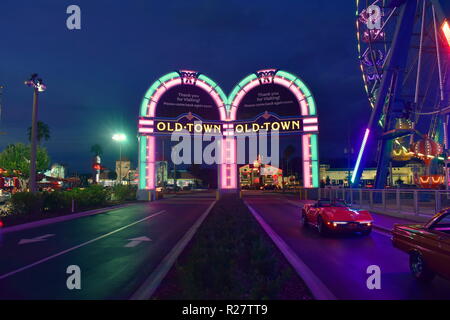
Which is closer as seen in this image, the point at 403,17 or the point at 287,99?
the point at 403,17

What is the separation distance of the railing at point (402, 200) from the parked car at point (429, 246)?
367 inches

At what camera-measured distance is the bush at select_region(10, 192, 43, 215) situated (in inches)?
698

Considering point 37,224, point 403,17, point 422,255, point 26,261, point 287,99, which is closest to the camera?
point 422,255

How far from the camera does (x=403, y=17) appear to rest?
88.0ft

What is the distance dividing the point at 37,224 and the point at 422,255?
54.9 feet

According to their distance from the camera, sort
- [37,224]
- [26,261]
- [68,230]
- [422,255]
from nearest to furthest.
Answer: [422,255], [26,261], [68,230], [37,224]

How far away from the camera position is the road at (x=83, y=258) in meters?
5.96

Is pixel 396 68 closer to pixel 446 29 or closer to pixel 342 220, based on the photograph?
pixel 446 29

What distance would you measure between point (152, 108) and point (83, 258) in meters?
27.1

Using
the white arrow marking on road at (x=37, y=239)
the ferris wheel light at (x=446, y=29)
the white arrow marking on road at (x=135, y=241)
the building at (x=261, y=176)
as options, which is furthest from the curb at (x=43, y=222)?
the building at (x=261, y=176)

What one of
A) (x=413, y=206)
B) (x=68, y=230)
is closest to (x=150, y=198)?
(x=68, y=230)

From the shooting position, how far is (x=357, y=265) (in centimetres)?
756

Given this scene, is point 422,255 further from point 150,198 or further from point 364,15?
point 364,15

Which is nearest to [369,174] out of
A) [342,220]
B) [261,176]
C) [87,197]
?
[261,176]
